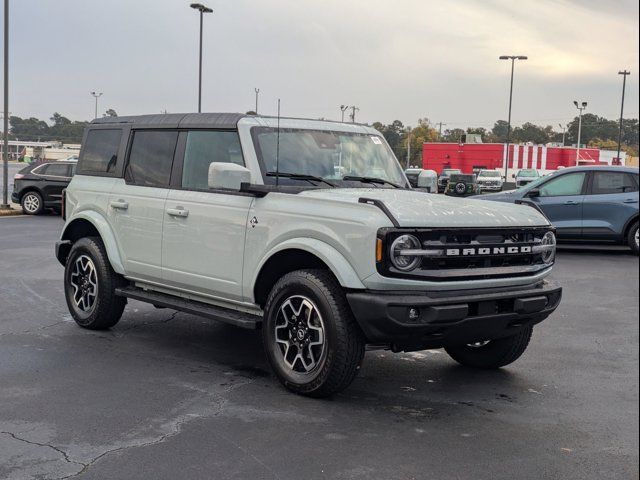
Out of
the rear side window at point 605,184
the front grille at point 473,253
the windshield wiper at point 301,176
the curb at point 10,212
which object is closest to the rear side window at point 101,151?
the windshield wiper at point 301,176

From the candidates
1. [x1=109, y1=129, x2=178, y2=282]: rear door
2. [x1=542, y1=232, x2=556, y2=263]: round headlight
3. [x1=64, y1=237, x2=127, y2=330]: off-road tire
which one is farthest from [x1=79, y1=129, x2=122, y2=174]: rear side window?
[x1=542, y1=232, x2=556, y2=263]: round headlight

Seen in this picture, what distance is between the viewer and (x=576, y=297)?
9.83 meters

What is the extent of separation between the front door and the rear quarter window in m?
1.04

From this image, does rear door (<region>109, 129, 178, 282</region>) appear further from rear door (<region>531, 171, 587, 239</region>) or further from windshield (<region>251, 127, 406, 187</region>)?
rear door (<region>531, 171, 587, 239</region>)

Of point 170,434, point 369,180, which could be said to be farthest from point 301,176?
point 170,434

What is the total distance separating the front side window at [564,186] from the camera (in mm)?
14141

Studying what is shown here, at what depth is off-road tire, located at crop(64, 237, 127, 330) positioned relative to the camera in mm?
6941

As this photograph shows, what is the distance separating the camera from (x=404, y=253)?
4.62 metres

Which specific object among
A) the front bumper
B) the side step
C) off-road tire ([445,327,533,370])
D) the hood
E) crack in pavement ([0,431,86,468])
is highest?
the hood

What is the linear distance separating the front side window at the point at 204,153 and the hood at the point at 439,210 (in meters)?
0.89

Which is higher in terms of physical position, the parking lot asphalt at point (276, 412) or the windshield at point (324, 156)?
the windshield at point (324, 156)

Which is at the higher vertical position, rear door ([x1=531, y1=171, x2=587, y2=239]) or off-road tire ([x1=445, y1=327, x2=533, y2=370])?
rear door ([x1=531, y1=171, x2=587, y2=239])

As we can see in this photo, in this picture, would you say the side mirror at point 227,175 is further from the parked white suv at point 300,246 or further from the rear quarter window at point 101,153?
the rear quarter window at point 101,153

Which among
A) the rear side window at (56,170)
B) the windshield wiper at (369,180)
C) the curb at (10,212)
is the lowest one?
the curb at (10,212)
